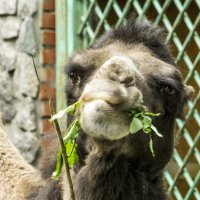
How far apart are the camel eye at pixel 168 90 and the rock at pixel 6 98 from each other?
255 cm

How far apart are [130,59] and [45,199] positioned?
0.72m

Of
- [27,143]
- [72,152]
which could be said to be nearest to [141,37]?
[72,152]

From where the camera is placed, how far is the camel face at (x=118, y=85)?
236 cm

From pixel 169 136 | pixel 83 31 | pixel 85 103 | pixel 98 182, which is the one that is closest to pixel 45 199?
pixel 98 182

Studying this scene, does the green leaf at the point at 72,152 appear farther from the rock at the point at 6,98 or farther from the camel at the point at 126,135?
the rock at the point at 6,98

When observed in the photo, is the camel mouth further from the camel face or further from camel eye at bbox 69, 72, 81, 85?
camel eye at bbox 69, 72, 81, 85

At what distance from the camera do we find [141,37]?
3184 mm

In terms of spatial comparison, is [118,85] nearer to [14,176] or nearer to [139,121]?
[139,121]

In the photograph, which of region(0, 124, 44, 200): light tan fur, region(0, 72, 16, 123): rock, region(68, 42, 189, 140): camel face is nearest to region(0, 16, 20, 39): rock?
region(0, 72, 16, 123): rock

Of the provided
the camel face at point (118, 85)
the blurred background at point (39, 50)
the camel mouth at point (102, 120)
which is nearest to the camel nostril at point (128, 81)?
the camel face at point (118, 85)

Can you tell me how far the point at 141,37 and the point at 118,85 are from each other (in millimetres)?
821

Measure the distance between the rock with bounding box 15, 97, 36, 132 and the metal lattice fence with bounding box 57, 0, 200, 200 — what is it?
0.40 meters

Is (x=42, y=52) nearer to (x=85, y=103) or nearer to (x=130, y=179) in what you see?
(x=130, y=179)

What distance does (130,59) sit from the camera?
9.36ft
